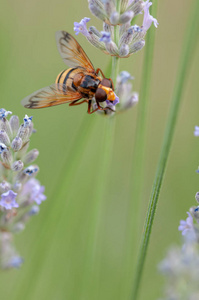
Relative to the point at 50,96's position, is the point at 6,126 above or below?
below

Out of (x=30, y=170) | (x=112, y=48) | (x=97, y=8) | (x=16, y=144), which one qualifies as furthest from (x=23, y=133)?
(x=97, y=8)

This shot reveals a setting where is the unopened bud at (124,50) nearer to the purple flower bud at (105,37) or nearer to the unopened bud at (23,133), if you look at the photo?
the purple flower bud at (105,37)

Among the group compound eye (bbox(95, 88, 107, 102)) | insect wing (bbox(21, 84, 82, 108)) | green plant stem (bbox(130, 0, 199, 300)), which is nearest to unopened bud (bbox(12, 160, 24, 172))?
insect wing (bbox(21, 84, 82, 108))

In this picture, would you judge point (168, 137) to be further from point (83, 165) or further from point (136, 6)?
point (83, 165)

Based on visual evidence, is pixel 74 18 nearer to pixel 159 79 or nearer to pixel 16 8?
pixel 16 8

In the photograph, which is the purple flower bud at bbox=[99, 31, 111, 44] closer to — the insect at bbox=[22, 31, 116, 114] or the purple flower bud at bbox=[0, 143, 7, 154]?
the insect at bbox=[22, 31, 116, 114]

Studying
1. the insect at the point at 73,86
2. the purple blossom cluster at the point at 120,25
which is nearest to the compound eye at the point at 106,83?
the insect at the point at 73,86

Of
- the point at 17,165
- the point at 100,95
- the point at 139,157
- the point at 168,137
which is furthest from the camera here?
the point at 139,157
